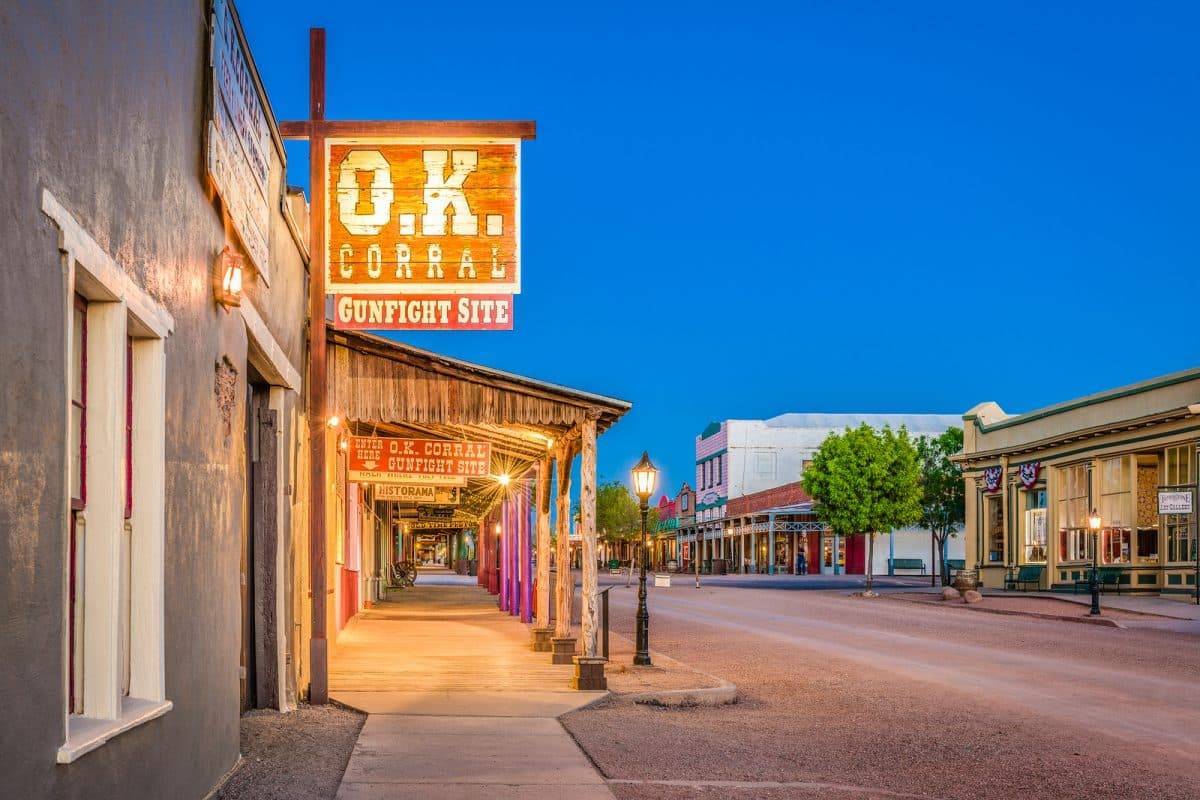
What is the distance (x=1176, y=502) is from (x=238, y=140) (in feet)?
96.7

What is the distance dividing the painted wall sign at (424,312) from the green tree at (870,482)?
128ft

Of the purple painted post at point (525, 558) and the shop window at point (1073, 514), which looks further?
the shop window at point (1073, 514)

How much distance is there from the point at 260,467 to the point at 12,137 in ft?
20.7

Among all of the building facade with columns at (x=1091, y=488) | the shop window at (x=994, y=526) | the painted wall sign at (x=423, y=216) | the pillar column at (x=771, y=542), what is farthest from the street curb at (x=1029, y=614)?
the pillar column at (x=771, y=542)

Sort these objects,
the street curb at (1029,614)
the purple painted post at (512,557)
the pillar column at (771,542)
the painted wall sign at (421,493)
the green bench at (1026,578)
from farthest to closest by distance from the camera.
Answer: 1. the pillar column at (771,542)
2. the green bench at (1026,578)
3. the street curb at (1029,614)
4. the painted wall sign at (421,493)
5. the purple painted post at (512,557)

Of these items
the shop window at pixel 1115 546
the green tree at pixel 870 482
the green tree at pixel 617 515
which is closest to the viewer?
the shop window at pixel 1115 546

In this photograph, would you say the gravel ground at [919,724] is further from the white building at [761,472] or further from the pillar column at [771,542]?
the white building at [761,472]

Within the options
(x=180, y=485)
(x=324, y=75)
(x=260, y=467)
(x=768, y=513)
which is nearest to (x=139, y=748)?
(x=180, y=485)

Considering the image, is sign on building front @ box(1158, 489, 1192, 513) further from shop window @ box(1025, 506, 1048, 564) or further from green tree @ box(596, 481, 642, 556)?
green tree @ box(596, 481, 642, 556)

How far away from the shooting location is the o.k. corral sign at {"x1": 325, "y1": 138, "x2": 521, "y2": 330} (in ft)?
37.1

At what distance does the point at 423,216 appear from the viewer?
11.4 metres

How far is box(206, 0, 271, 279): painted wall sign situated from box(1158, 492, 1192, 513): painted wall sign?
2832 cm

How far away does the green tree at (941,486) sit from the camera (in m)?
56.6

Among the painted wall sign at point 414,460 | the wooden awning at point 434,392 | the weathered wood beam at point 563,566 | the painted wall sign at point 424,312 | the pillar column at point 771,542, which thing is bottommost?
the pillar column at point 771,542
